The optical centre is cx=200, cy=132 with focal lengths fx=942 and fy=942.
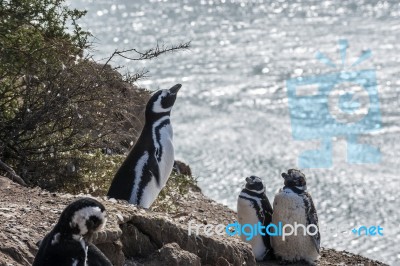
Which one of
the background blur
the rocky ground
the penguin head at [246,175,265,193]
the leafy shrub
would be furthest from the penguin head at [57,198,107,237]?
the background blur

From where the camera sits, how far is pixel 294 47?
1034 inches

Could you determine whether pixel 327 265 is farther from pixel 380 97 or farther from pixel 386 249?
pixel 380 97

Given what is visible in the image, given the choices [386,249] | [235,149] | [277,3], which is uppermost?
[277,3]

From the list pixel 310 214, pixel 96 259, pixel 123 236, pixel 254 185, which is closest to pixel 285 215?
pixel 310 214

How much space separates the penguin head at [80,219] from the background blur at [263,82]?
665 cm

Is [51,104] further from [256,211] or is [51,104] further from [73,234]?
[73,234]

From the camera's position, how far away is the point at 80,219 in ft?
12.7

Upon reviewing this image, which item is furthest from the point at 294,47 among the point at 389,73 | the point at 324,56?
the point at 389,73

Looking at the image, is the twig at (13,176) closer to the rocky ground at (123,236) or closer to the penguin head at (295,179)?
the rocky ground at (123,236)

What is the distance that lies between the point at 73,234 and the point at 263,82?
715 inches

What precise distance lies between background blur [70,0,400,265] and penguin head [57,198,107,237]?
6649mm

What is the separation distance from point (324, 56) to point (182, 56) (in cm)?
367

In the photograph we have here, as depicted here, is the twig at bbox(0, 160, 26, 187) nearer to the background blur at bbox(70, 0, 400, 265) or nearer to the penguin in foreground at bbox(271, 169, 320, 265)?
the penguin in foreground at bbox(271, 169, 320, 265)

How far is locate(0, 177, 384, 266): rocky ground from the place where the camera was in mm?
4645
